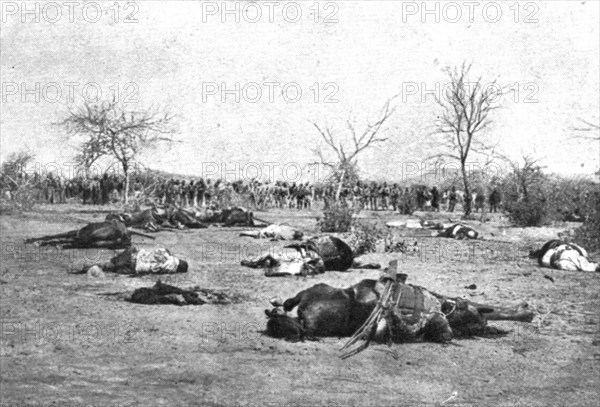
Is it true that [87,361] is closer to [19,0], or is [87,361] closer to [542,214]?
[19,0]

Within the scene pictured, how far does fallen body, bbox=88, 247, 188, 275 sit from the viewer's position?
32.6 ft

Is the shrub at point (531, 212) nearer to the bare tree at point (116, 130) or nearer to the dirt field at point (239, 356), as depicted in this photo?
the dirt field at point (239, 356)

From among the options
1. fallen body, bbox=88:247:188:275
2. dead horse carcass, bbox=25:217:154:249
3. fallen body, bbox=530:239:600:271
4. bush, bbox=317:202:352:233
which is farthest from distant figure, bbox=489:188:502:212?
fallen body, bbox=88:247:188:275

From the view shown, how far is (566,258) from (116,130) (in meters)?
10.2

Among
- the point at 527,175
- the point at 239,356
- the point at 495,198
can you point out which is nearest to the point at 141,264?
the point at 239,356

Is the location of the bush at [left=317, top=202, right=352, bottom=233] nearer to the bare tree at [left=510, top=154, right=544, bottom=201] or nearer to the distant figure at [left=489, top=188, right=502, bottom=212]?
the bare tree at [left=510, top=154, right=544, bottom=201]

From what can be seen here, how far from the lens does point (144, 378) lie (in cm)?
562

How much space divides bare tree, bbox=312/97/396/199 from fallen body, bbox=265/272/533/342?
15.3 meters

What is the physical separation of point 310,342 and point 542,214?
15.3m

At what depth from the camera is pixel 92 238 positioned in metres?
11.8

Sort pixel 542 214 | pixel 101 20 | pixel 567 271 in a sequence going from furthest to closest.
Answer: pixel 542 214
pixel 567 271
pixel 101 20

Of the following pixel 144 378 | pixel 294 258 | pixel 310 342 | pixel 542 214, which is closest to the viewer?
pixel 144 378

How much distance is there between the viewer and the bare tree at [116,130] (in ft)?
41.8

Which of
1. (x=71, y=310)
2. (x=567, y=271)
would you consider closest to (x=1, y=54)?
(x=71, y=310)
